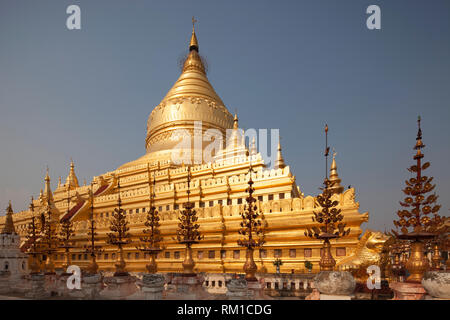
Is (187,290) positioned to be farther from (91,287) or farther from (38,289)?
(38,289)

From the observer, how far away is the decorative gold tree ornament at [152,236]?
20389 millimetres

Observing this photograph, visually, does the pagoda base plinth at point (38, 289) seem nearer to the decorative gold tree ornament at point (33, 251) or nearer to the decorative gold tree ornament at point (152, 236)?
the decorative gold tree ornament at point (33, 251)

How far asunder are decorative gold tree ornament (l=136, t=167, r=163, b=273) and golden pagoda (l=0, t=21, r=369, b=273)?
1.83 feet

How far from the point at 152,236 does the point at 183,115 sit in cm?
2803

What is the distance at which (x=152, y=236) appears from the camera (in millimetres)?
20578

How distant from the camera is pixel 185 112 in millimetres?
45750

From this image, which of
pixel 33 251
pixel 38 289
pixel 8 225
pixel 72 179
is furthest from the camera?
pixel 72 179

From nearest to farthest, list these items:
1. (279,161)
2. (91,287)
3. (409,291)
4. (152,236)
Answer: (409,291)
(91,287)
(152,236)
(279,161)

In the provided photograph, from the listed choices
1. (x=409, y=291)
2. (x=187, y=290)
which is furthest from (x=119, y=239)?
(x=409, y=291)

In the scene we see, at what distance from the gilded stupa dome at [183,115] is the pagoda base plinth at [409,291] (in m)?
34.2

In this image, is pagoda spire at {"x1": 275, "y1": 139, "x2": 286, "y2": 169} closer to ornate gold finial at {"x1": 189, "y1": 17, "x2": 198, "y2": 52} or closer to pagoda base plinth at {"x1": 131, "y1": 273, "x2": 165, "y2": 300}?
pagoda base plinth at {"x1": 131, "y1": 273, "x2": 165, "y2": 300}

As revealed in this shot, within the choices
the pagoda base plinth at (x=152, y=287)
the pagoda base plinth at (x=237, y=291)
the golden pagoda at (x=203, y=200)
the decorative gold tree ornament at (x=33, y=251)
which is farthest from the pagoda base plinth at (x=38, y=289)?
the pagoda base plinth at (x=237, y=291)

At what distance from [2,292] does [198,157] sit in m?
25.1

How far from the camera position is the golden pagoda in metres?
21.6
